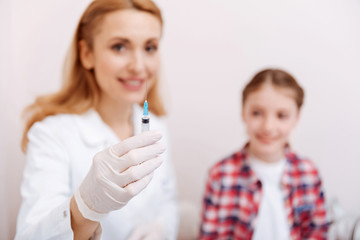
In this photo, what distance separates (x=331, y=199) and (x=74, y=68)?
91 cm

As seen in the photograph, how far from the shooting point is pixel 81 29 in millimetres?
864

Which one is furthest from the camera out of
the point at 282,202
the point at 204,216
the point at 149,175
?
the point at 204,216

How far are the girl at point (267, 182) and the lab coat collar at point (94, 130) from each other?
1.39ft

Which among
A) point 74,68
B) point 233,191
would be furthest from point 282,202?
point 74,68

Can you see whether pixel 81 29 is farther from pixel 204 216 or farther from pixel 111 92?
pixel 204 216

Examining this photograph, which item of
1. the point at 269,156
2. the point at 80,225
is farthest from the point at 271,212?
the point at 80,225

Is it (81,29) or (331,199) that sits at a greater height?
(81,29)

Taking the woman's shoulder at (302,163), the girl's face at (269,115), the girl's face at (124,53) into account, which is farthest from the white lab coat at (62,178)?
the woman's shoulder at (302,163)

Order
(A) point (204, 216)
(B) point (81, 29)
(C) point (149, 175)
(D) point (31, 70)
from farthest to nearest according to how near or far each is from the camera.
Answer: (A) point (204, 216), (D) point (31, 70), (B) point (81, 29), (C) point (149, 175)

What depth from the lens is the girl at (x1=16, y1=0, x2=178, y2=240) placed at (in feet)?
2.32

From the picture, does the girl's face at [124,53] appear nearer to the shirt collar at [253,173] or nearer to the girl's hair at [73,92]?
the girl's hair at [73,92]

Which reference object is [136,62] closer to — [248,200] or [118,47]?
[118,47]

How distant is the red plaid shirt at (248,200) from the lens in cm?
111

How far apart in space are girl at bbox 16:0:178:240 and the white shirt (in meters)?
0.32
